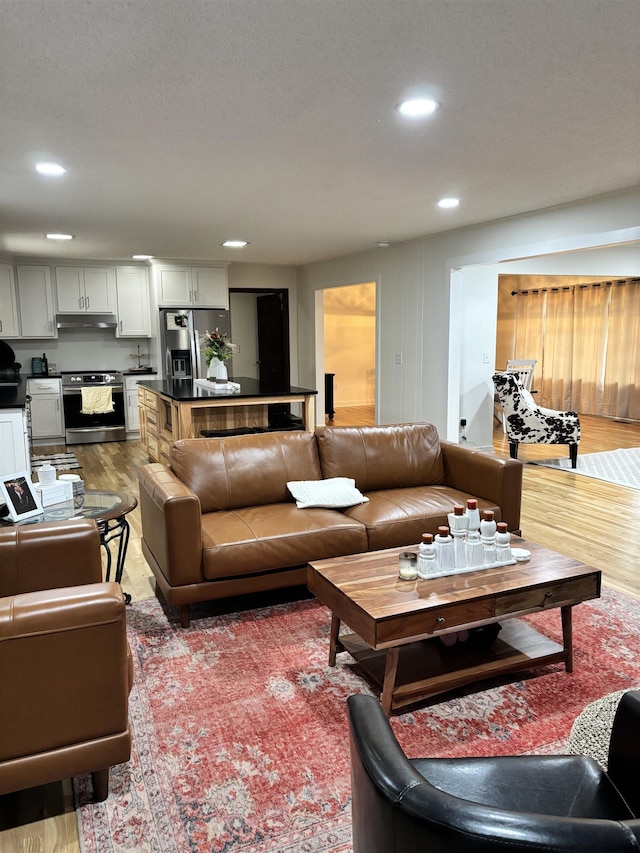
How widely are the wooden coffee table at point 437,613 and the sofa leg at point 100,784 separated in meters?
0.93

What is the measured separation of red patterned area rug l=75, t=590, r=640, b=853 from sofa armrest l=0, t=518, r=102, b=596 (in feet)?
1.87

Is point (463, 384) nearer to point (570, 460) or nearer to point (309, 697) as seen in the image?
point (570, 460)

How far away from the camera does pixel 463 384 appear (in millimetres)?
6906

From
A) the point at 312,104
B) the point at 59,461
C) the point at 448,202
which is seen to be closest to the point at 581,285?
the point at 448,202

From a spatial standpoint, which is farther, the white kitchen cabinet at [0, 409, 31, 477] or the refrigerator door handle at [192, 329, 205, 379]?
the refrigerator door handle at [192, 329, 205, 379]

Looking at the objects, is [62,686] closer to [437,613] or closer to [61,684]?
[61,684]

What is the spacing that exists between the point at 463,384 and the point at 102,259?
5.00 m

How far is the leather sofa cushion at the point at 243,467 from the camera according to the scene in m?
3.45

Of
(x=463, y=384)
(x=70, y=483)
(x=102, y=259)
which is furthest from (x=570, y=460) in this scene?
(x=102, y=259)

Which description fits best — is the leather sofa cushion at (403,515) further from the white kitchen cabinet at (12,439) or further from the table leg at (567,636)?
the white kitchen cabinet at (12,439)

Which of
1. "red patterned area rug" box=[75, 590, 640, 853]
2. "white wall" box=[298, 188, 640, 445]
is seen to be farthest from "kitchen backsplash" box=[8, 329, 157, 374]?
"red patterned area rug" box=[75, 590, 640, 853]

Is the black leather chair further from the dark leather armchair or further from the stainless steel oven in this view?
the stainless steel oven

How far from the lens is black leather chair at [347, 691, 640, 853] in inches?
31.9

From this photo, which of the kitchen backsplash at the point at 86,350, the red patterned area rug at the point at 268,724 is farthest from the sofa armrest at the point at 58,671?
the kitchen backsplash at the point at 86,350
